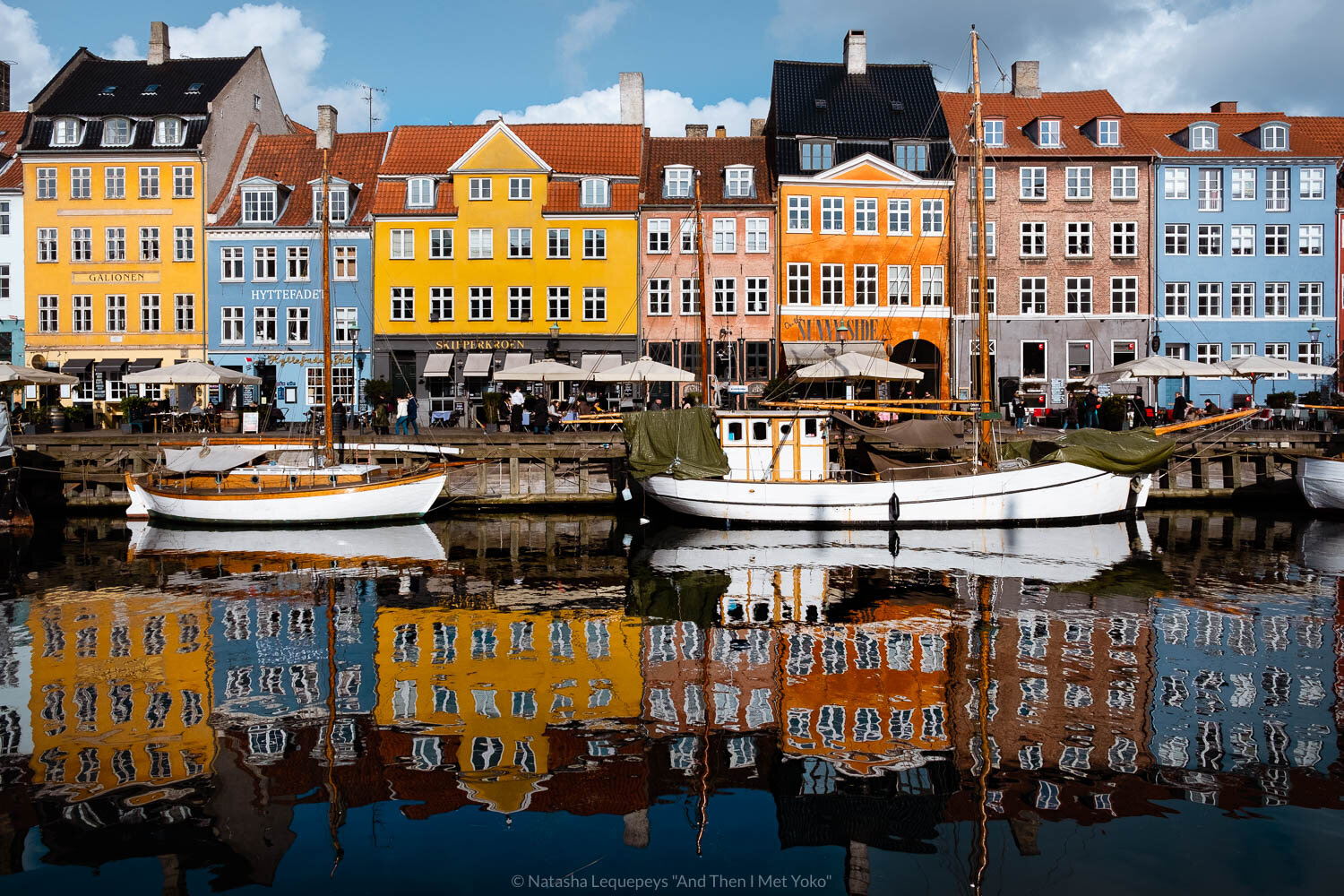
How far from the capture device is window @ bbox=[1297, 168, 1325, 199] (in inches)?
1720

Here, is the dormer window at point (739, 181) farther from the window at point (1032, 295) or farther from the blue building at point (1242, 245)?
the blue building at point (1242, 245)

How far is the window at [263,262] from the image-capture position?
43.2 meters

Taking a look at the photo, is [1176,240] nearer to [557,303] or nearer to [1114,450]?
[1114,450]

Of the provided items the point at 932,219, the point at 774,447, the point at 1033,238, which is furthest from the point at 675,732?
the point at 1033,238

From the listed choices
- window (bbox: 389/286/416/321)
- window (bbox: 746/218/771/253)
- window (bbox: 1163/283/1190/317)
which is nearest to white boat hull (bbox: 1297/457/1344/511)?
window (bbox: 1163/283/1190/317)

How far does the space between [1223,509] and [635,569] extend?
18.7 m

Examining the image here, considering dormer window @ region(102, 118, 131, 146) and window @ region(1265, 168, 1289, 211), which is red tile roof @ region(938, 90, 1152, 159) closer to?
window @ region(1265, 168, 1289, 211)

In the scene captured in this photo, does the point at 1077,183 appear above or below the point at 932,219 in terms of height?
above

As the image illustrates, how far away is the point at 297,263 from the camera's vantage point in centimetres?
4338

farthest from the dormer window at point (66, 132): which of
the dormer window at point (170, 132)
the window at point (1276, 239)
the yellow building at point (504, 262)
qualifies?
the window at point (1276, 239)

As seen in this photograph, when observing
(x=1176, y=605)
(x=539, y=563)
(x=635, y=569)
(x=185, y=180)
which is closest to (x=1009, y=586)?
(x=1176, y=605)

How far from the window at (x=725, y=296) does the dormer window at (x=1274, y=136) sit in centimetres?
2140

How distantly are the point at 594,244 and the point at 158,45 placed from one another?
20.6 meters

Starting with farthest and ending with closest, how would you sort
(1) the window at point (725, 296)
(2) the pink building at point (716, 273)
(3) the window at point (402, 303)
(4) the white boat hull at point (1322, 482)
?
1. (3) the window at point (402, 303)
2. (1) the window at point (725, 296)
3. (2) the pink building at point (716, 273)
4. (4) the white boat hull at point (1322, 482)
